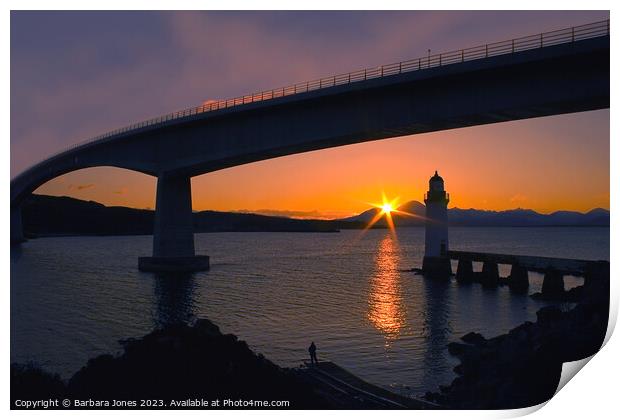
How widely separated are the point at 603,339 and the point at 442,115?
1349cm

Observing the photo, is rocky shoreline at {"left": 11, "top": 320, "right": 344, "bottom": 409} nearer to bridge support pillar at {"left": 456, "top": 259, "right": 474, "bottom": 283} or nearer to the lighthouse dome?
the lighthouse dome

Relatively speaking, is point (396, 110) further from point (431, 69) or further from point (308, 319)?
point (308, 319)

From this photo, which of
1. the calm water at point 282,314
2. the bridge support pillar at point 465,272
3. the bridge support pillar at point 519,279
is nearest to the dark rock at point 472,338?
the calm water at point 282,314

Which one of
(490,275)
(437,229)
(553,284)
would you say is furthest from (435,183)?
(553,284)

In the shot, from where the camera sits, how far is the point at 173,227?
50.2 m

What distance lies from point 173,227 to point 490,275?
96.7 ft

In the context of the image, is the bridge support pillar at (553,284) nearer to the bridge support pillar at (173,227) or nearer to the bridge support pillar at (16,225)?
the bridge support pillar at (173,227)

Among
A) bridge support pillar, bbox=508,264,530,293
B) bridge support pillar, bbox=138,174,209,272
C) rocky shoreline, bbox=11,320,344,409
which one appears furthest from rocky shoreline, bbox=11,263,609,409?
bridge support pillar, bbox=508,264,530,293

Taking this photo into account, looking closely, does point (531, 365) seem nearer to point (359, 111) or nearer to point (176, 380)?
point (176, 380)

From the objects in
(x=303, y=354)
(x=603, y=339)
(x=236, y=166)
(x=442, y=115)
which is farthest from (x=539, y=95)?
(x=236, y=166)

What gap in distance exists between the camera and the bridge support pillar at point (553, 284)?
44975 mm

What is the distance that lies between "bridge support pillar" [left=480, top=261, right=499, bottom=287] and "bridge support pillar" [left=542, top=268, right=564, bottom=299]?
846cm

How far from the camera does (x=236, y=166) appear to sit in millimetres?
42656
